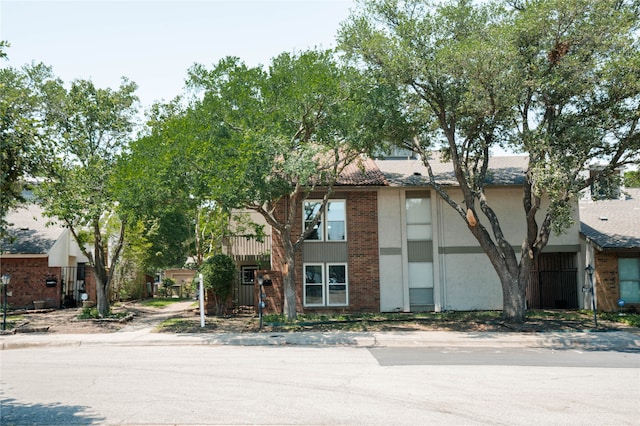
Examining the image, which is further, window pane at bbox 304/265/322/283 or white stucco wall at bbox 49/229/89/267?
white stucco wall at bbox 49/229/89/267

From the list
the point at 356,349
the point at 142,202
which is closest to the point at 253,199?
the point at 142,202

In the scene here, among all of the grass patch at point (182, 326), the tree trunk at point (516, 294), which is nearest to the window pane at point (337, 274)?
the grass patch at point (182, 326)

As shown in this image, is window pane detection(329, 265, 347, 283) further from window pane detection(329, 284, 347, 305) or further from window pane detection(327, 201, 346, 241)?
window pane detection(327, 201, 346, 241)

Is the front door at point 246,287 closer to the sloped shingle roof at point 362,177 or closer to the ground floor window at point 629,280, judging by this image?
the sloped shingle roof at point 362,177

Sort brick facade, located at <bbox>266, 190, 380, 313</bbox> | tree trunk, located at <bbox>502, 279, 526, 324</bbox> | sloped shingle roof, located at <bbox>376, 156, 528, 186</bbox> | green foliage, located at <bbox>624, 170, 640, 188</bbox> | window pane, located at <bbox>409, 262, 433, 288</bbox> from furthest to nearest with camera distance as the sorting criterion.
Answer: window pane, located at <bbox>409, 262, 433, 288</bbox>
sloped shingle roof, located at <bbox>376, 156, 528, 186</bbox>
brick facade, located at <bbox>266, 190, 380, 313</bbox>
green foliage, located at <bbox>624, 170, 640, 188</bbox>
tree trunk, located at <bbox>502, 279, 526, 324</bbox>

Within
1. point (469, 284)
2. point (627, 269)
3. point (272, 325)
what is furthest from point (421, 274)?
point (627, 269)

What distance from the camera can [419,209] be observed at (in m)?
24.5

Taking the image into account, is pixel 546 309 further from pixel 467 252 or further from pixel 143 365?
pixel 143 365

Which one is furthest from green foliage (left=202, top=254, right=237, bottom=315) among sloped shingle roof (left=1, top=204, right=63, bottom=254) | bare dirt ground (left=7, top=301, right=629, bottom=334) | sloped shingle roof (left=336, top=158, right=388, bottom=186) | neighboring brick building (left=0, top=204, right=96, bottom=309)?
neighboring brick building (left=0, top=204, right=96, bottom=309)

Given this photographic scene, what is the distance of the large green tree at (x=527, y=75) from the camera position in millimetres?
16438

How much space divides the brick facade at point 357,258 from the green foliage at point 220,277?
169 cm

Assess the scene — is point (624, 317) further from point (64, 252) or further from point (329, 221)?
point (64, 252)

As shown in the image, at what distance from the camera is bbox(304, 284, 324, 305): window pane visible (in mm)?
23703

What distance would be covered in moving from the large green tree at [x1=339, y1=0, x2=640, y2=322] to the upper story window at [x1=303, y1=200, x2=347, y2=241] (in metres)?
5.95
